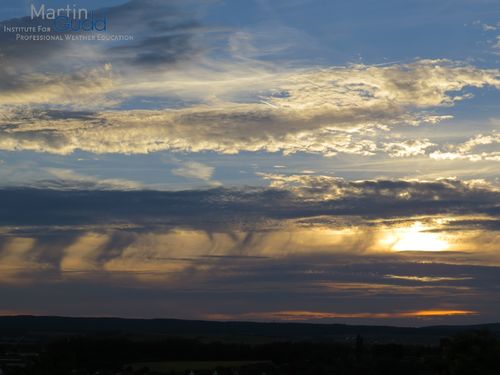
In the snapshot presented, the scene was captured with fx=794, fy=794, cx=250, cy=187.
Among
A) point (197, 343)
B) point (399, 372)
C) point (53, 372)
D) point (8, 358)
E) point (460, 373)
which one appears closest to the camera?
point (460, 373)

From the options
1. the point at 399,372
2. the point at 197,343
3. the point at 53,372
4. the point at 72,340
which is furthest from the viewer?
the point at 197,343

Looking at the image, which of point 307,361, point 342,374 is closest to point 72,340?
point 307,361

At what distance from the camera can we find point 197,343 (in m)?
151

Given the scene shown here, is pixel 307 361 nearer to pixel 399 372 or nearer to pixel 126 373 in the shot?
pixel 399 372

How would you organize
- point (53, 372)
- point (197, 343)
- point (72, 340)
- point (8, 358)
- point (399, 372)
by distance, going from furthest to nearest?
1. point (197, 343)
2. point (72, 340)
3. point (8, 358)
4. point (399, 372)
5. point (53, 372)

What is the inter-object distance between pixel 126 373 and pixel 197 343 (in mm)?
41916

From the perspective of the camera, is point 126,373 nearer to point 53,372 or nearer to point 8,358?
point 8,358

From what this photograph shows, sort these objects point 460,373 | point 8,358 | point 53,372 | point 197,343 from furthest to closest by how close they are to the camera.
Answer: point 197,343 → point 8,358 → point 53,372 → point 460,373

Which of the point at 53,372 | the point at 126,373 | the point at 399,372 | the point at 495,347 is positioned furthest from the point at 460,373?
the point at 126,373

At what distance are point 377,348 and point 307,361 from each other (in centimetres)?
1898

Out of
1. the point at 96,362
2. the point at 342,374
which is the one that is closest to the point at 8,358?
the point at 96,362

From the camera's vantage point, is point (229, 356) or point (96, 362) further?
point (229, 356)

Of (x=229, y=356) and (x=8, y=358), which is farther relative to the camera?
(x=229, y=356)

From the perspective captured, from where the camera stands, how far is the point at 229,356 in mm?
141000
